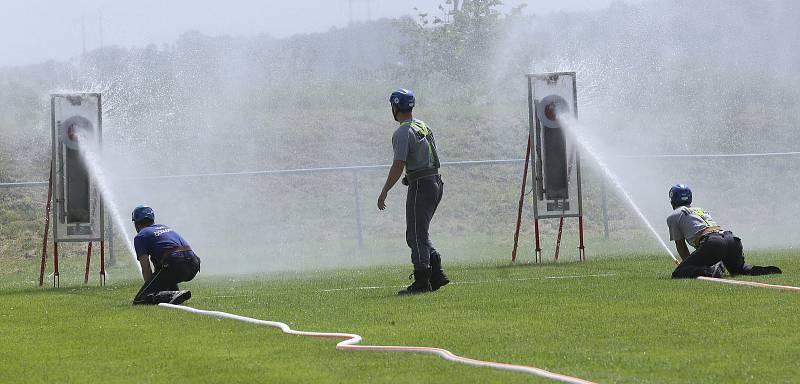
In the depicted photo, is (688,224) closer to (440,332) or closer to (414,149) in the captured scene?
(414,149)

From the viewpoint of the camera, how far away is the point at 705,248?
13.9m

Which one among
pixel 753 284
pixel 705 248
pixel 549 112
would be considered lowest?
pixel 753 284

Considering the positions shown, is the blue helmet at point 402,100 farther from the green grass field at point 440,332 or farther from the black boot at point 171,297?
the black boot at point 171,297

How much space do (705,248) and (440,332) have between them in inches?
187

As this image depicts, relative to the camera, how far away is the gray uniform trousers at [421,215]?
13.9 metres

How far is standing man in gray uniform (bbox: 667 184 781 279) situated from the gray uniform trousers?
267 centimetres

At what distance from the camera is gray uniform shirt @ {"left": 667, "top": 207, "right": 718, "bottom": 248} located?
564 inches

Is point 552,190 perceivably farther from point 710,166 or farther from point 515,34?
point 515,34

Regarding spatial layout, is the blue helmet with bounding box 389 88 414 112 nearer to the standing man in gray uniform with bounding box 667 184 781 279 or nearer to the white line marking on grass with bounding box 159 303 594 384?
the standing man in gray uniform with bounding box 667 184 781 279

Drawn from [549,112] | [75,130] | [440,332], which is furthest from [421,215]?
[75,130]

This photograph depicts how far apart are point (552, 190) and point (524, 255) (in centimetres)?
393

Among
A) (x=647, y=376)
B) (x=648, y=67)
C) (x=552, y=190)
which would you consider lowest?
(x=647, y=376)

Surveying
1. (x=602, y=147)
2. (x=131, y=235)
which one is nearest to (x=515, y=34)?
(x=602, y=147)

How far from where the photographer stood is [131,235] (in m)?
27.5
